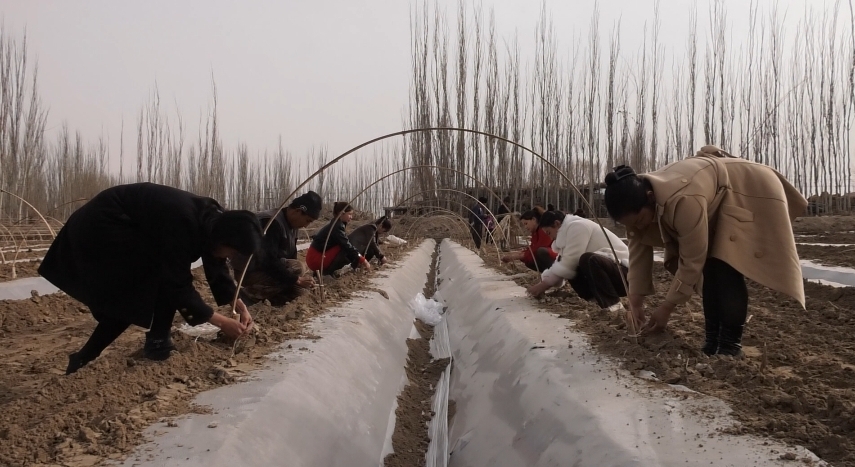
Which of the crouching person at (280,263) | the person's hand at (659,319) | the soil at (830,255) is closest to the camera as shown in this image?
the person's hand at (659,319)

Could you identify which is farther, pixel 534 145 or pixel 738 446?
pixel 534 145

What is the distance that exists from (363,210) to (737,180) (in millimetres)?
21912

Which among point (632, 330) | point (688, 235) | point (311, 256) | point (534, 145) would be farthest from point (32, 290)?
point (534, 145)

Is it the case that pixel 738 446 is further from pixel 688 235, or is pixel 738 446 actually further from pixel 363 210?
pixel 363 210

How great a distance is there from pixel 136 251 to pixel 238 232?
58cm

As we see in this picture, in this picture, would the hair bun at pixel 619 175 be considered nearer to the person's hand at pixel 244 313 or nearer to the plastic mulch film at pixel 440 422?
the plastic mulch film at pixel 440 422

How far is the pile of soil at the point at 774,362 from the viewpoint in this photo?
176cm

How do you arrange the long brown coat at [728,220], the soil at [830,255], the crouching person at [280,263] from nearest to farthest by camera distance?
the long brown coat at [728,220] → the crouching person at [280,263] → the soil at [830,255]

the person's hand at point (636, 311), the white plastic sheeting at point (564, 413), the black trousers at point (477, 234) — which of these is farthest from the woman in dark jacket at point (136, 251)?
the black trousers at point (477, 234)

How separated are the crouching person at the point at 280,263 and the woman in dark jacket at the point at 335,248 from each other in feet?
3.58

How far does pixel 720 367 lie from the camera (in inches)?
95.3

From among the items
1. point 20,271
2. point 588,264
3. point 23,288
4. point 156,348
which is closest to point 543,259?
point 588,264

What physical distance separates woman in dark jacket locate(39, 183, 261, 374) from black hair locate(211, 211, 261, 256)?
0.09 ft

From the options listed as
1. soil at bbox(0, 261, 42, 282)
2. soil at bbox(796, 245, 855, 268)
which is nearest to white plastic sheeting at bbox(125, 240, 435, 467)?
soil at bbox(0, 261, 42, 282)
